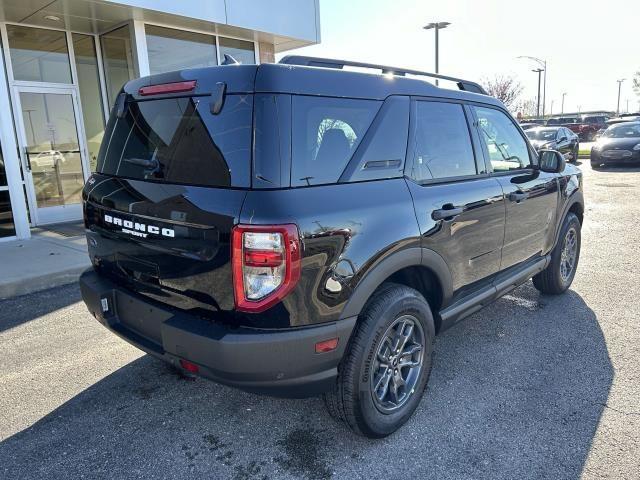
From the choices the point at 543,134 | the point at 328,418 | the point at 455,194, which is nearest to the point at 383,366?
the point at 328,418

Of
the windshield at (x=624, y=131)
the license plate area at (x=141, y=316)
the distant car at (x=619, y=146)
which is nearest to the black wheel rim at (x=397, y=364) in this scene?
the license plate area at (x=141, y=316)

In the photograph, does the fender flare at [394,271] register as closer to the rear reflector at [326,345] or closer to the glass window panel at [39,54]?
the rear reflector at [326,345]

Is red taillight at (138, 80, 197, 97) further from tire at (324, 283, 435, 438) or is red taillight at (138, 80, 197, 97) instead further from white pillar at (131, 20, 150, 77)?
white pillar at (131, 20, 150, 77)

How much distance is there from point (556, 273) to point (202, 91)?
3848mm

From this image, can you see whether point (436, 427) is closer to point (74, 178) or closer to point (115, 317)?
point (115, 317)

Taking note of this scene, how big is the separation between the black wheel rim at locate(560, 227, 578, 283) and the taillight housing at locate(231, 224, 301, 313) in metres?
3.62

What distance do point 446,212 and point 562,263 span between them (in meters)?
2.59

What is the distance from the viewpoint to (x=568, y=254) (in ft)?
16.3

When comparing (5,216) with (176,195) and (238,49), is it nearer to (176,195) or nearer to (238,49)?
(238,49)

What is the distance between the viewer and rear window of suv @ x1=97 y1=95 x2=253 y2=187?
2191mm

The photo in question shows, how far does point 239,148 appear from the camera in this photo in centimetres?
218

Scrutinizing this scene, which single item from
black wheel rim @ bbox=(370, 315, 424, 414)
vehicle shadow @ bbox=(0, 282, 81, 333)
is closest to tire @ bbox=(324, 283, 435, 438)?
black wheel rim @ bbox=(370, 315, 424, 414)

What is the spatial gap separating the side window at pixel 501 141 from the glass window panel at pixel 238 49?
24.0 ft

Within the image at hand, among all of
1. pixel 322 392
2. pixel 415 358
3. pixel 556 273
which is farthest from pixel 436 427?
pixel 556 273
